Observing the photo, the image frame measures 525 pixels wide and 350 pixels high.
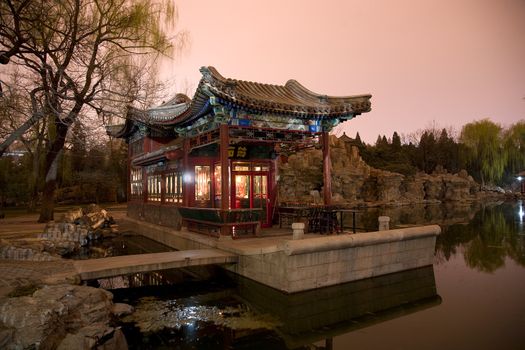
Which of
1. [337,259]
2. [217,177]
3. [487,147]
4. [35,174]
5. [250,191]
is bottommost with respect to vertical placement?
Result: [337,259]

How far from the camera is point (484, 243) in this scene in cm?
1655

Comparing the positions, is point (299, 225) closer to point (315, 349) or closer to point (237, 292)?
point (237, 292)

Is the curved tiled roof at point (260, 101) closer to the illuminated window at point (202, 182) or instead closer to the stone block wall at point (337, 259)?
the illuminated window at point (202, 182)

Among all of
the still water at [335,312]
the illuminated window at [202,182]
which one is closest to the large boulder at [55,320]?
the still water at [335,312]

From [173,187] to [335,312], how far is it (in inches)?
360

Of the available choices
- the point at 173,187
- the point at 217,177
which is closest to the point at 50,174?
the point at 173,187

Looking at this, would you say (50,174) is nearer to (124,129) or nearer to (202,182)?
(124,129)

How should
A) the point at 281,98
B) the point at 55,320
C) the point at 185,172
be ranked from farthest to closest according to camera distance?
the point at 185,172 → the point at 281,98 → the point at 55,320

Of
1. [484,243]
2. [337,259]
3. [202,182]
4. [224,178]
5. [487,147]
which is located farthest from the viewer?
[487,147]

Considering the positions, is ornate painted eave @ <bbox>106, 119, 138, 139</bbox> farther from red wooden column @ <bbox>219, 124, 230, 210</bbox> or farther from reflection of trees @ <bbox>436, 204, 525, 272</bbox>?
reflection of trees @ <bbox>436, 204, 525, 272</bbox>

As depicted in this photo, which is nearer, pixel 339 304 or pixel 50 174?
pixel 339 304

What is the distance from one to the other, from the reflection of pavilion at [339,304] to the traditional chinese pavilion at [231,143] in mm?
3149

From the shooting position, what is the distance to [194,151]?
46.0 feet

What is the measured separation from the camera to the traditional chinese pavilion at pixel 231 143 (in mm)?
11070
